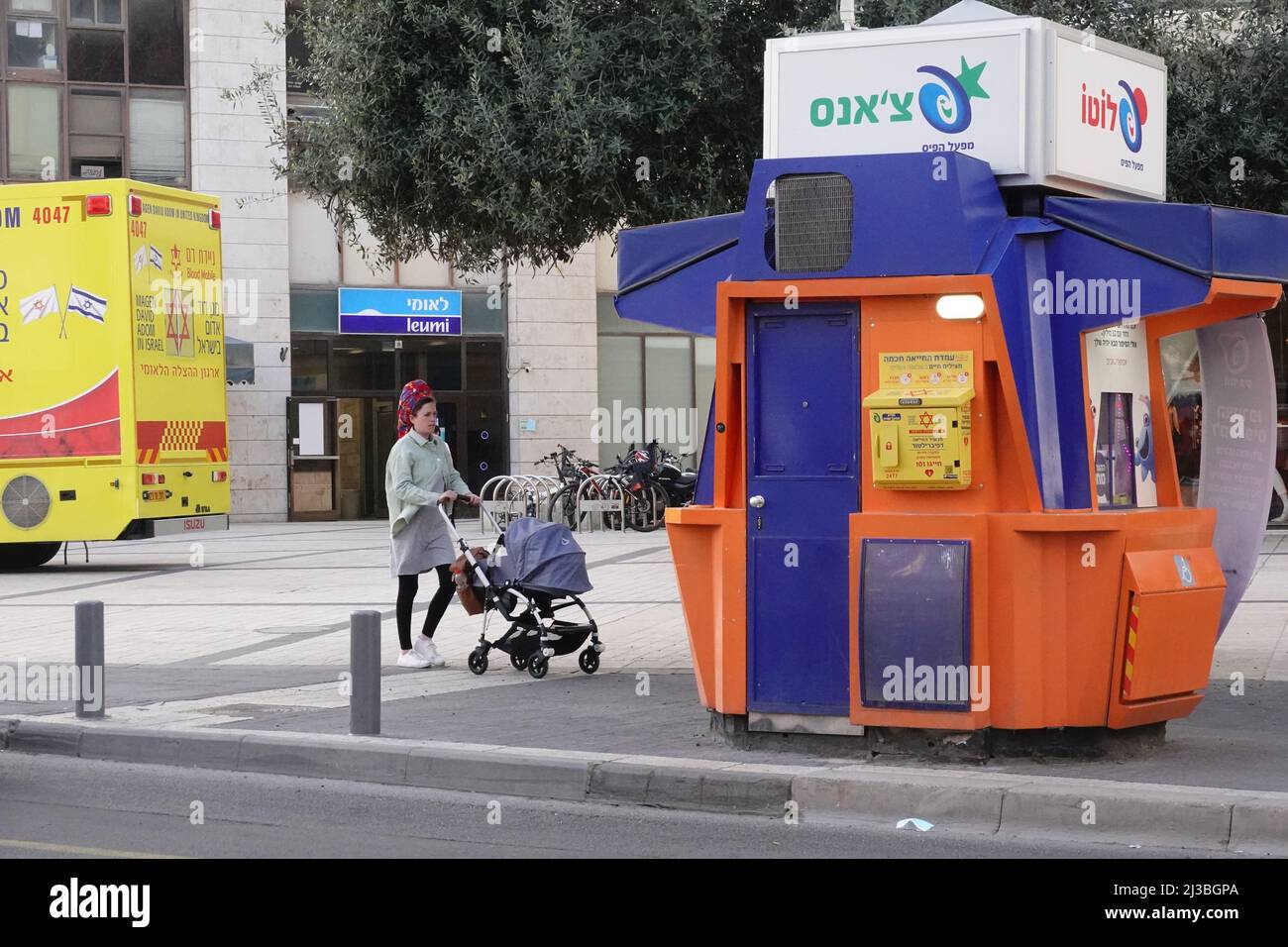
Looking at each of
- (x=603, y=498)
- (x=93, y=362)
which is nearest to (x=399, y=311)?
(x=603, y=498)

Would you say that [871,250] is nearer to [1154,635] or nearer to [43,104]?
[1154,635]

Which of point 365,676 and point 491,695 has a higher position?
point 365,676

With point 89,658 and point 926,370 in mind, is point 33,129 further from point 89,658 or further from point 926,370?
point 926,370

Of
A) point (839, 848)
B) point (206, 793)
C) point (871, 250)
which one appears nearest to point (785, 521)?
point (871, 250)

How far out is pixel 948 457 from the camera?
25.3ft

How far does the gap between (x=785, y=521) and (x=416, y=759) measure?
2167 mm

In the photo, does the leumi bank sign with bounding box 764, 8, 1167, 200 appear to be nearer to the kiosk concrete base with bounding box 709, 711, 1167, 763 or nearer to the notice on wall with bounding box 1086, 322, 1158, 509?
the notice on wall with bounding box 1086, 322, 1158, 509

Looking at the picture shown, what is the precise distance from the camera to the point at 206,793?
8203 millimetres

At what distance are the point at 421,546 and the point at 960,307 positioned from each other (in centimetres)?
508

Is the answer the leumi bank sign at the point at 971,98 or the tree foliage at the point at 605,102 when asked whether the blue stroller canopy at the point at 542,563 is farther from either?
the leumi bank sign at the point at 971,98

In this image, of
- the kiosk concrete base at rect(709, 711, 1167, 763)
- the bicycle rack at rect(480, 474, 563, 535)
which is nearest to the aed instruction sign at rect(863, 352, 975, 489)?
the kiosk concrete base at rect(709, 711, 1167, 763)

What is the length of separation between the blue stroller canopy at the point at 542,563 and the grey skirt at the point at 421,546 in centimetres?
53

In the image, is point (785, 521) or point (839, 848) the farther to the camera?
point (785, 521)

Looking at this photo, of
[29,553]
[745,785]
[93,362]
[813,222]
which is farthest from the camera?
[29,553]
